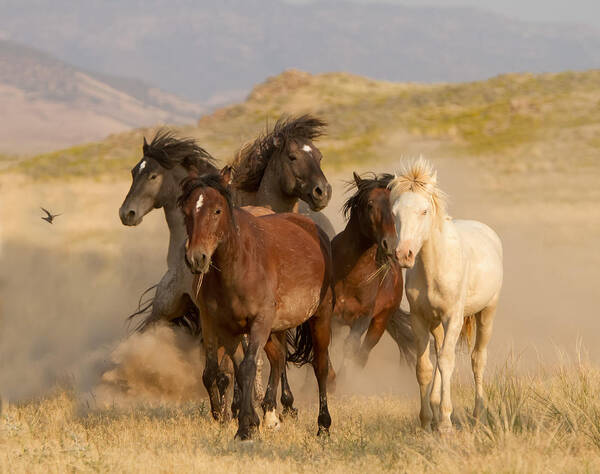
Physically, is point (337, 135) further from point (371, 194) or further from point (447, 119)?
point (371, 194)

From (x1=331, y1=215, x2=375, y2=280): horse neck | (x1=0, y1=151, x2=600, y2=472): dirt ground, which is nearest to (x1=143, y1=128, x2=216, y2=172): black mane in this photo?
(x1=331, y1=215, x2=375, y2=280): horse neck

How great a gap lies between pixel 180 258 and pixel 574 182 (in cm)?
2436

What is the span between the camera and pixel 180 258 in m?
10.4

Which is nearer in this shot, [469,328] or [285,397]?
[285,397]

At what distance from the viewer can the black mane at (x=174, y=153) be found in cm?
1074

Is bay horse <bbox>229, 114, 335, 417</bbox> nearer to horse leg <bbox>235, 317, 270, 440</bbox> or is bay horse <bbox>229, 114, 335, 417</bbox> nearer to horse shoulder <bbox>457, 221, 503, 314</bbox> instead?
horse shoulder <bbox>457, 221, 503, 314</bbox>

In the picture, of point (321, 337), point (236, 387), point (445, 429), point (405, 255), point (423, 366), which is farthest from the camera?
point (321, 337)

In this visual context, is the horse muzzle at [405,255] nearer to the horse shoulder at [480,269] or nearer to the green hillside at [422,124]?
the horse shoulder at [480,269]

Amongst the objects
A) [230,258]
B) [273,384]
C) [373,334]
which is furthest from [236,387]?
[373,334]

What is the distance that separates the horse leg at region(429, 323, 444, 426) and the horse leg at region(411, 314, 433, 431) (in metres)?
0.06

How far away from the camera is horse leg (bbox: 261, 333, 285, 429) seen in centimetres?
870

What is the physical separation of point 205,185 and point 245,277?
81 cm

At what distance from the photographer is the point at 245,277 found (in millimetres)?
7836

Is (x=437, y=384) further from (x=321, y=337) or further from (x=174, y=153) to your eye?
(x=174, y=153)
